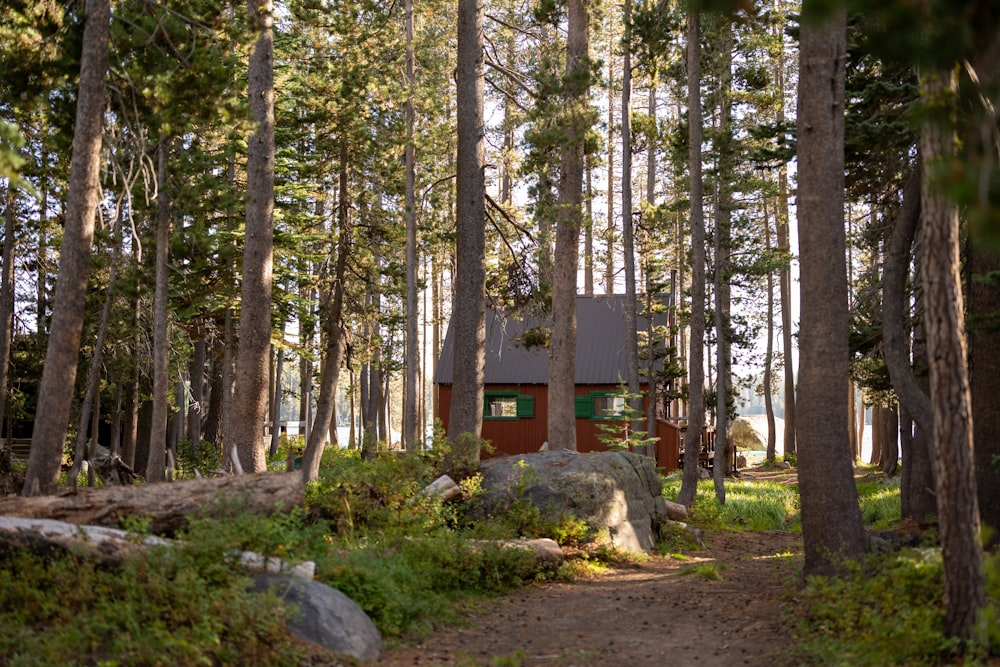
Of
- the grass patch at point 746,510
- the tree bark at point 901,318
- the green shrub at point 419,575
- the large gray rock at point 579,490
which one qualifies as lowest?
the grass patch at point 746,510

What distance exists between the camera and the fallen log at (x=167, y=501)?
862 cm

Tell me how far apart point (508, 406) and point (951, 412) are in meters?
24.9

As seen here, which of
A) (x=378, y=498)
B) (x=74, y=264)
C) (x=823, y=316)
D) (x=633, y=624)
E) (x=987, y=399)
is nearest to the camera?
(x=633, y=624)

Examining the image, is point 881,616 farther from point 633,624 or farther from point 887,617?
point 633,624

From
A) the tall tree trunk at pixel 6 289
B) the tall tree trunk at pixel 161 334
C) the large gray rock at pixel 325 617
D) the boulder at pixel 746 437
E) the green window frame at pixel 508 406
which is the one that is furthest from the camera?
the boulder at pixel 746 437

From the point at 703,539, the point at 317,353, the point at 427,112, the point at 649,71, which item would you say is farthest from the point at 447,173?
the point at 703,539

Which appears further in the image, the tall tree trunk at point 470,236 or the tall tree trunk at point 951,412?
the tall tree trunk at point 470,236

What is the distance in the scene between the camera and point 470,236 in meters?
15.1

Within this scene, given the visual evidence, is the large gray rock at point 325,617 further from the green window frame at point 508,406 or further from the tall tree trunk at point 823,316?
the green window frame at point 508,406

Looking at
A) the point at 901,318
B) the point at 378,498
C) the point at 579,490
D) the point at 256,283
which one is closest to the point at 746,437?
the point at 579,490

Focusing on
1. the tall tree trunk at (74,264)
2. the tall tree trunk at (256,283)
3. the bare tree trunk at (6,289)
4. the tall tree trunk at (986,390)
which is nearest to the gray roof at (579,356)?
the bare tree trunk at (6,289)

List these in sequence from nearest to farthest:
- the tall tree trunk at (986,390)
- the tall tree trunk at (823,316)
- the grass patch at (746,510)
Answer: the tall tree trunk at (823,316), the tall tree trunk at (986,390), the grass patch at (746,510)

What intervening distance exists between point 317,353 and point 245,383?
919 centimetres

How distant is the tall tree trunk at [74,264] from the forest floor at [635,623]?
5.25 meters
